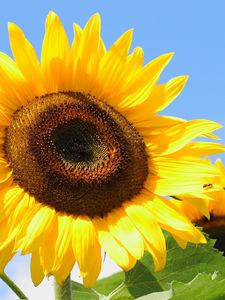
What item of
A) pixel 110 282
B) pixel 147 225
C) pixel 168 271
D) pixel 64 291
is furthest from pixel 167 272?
pixel 64 291

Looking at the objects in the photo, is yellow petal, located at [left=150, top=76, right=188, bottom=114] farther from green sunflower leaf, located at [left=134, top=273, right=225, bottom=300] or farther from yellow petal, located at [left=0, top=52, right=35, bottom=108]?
green sunflower leaf, located at [left=134, top=273, right=225, bottom=300]

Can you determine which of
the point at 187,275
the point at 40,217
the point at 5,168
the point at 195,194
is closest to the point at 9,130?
the point at 5,168

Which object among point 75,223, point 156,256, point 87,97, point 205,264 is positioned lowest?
point 205,264

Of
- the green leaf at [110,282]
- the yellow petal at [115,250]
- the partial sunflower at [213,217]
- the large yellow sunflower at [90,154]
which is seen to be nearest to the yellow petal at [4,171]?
the large yellow sunflower at [90,154]

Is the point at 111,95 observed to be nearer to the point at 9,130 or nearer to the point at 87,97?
the point at 87,97

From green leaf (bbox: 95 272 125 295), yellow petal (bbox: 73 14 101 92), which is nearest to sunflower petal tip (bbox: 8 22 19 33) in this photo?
yellow petal (bbox: 73 14 101 92)

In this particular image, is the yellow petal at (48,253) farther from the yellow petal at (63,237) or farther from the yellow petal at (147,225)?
the yellow petal at (147,225)

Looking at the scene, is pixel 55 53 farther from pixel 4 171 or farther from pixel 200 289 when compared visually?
pixel 200 289
